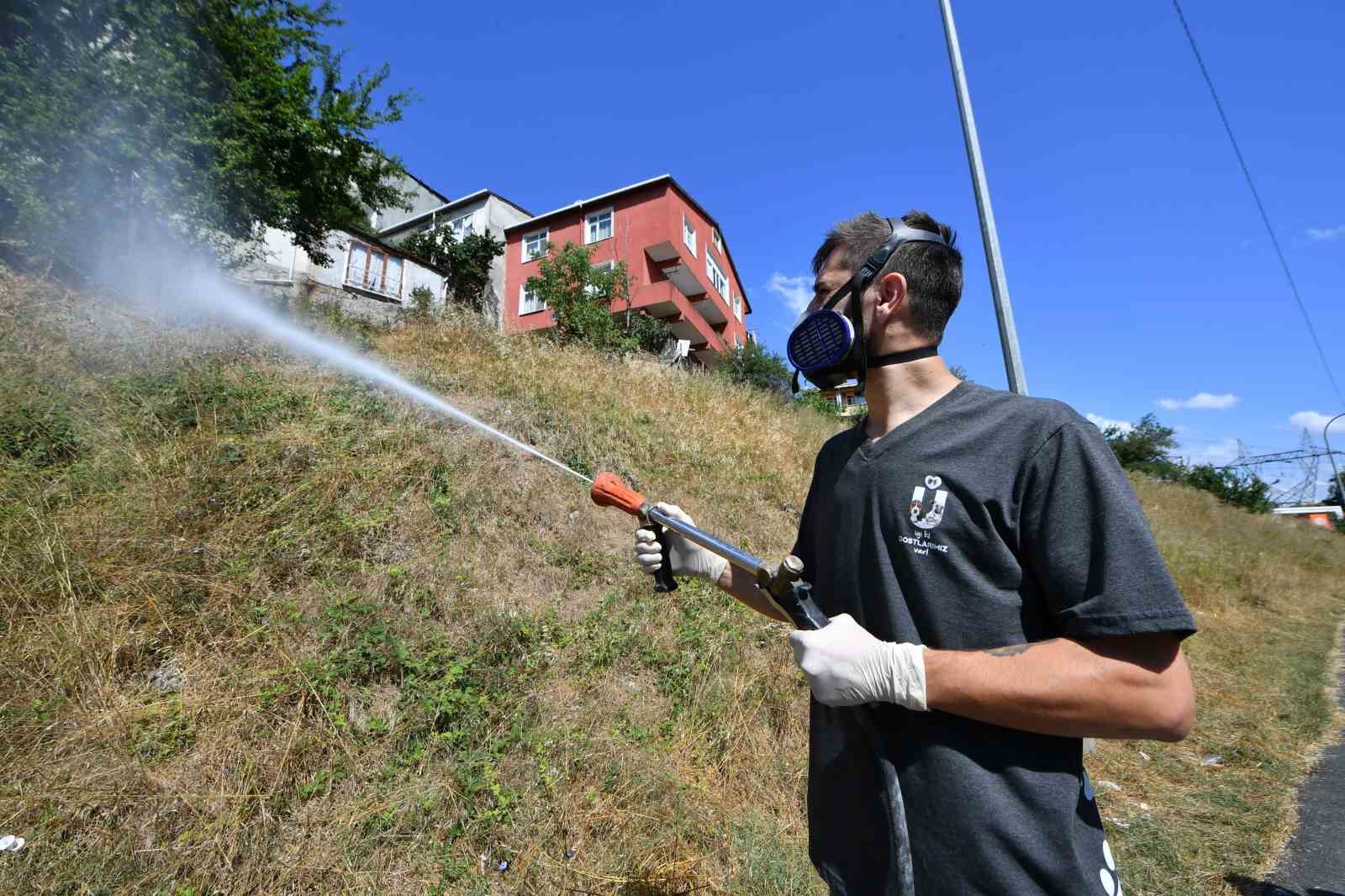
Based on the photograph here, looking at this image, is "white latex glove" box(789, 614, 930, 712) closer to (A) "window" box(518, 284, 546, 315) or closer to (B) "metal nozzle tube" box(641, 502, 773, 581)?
(B) "metal nozzle tube" box(641, 502, 773, 581)

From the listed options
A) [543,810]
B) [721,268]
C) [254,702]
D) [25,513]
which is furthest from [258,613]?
[721,268]

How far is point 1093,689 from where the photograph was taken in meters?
1.08

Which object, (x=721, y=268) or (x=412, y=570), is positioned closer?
(x=412, y=570)

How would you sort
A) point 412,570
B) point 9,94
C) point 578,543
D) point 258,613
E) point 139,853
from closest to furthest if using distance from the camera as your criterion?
point 139,853
point 258,613
point 412,570
point 578,543
point 9,94

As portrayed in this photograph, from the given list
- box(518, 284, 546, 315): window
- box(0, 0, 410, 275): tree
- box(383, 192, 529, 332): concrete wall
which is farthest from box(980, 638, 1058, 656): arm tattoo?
box(383, 192, 529, 332): concrete wall

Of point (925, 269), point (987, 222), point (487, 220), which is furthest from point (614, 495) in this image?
point (487, 220)

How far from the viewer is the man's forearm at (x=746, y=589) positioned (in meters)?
1.96

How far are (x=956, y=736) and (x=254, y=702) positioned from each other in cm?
360

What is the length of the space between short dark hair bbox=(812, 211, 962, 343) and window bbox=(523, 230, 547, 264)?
32311mm

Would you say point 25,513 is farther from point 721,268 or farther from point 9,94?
point 721,268

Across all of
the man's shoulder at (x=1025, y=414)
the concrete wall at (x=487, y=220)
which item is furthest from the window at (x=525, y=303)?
the man's shoulder at (x=1025, y=414)

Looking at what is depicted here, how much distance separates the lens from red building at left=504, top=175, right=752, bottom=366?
2891 centimetres

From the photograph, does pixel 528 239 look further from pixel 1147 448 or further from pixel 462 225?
pixel 1147 448

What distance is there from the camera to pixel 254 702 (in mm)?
3172
